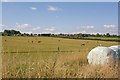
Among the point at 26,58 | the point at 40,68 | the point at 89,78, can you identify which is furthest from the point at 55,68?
the point at 26,58

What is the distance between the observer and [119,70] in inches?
379

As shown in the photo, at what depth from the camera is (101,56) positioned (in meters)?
12.2

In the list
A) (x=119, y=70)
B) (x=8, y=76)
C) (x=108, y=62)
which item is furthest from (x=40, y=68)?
(x=108, y=62)

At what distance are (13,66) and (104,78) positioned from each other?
280 cm

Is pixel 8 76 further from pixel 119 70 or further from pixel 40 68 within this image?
pixel 119 70

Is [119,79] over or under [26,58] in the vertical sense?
under

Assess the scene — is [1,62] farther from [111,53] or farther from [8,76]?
[111,53]

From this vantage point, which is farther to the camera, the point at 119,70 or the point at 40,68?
the point at 119,70

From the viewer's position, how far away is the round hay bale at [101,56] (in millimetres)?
11692

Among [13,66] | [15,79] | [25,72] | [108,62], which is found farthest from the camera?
[108,62]

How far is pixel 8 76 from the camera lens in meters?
7.38

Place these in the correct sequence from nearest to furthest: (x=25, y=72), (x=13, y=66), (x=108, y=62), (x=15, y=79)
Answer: (x=15, y=79), (x=25, y=72), (x=13, y=66), (x=108, y=62)

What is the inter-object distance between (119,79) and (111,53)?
3876 mm

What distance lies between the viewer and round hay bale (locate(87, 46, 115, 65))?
38.4 feet
